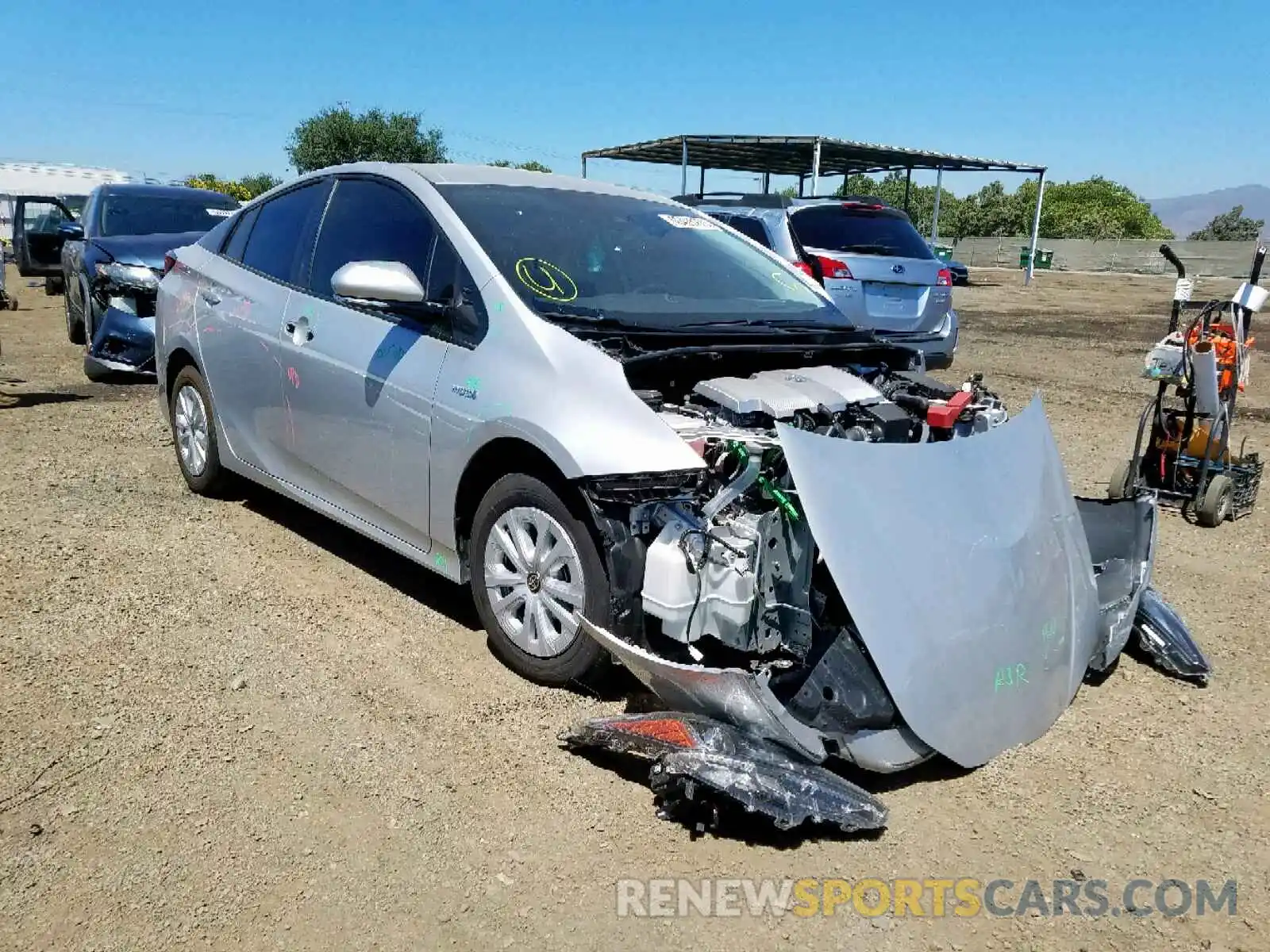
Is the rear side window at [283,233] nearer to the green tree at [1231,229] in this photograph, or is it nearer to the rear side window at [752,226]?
the rear side window at [752,226]

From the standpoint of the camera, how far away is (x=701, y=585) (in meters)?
3.10

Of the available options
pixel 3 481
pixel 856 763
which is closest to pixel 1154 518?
pixel 856 763

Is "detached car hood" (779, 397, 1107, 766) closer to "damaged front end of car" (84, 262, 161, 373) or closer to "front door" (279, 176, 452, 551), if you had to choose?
"front door" (279, 176, 452, 551)

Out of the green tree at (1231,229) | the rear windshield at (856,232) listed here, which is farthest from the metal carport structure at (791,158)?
the green tree at (1231,229)

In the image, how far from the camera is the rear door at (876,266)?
9.77m

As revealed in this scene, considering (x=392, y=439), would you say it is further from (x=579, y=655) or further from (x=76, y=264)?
(x=76, y=264)

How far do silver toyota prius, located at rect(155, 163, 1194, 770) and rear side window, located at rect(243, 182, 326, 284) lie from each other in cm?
2

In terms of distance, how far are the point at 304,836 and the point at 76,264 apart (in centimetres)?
902

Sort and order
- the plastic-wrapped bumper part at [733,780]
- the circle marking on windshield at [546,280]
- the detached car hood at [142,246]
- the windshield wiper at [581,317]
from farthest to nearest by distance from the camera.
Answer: the detached car hood at [142,246]
the circle marking on windshield at [546,280]
the windshield wiper at [581,317]
the plastic-wrapped bumper part at [733,780]

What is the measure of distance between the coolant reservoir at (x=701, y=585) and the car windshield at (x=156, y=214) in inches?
332

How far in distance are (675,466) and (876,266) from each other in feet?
24.1

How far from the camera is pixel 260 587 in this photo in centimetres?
457

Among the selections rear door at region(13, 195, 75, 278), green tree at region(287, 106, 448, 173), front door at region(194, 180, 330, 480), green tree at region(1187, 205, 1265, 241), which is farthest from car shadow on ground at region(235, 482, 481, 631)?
green tree at region(1187, 205, 1265, 241)

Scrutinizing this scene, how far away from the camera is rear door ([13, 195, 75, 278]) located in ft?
44.9
